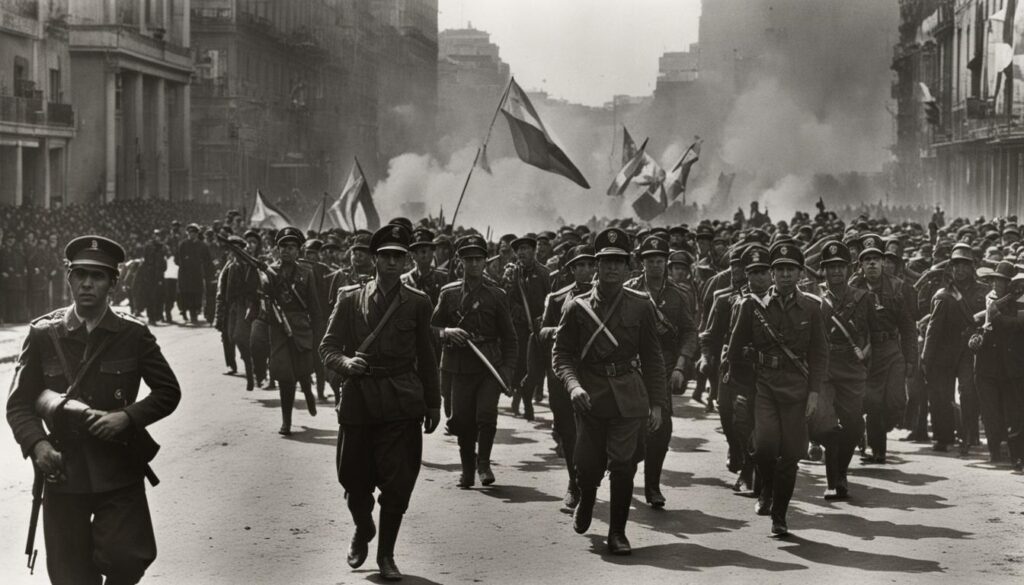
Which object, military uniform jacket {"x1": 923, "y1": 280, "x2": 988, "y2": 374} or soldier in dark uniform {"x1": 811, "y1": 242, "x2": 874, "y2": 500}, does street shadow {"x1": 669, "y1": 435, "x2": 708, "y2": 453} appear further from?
soldier in dark uniform {"x1": 811, "y1": 242, "x2": 874, "y2": 500}

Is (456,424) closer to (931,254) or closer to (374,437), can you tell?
(374,437)

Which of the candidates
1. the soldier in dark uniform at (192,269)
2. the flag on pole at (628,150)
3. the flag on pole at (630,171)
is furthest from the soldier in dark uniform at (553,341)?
the flag on pole at (628,150)

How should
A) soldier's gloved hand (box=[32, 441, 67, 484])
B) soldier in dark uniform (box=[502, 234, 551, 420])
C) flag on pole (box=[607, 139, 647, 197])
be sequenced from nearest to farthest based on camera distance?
soldier's gloved hand (box=[32, 441, 67, 484]) → soldier in dark uniform (box=[502, 234, 551, 420]) → flag on pole (box=[607, 139, 647, 197])

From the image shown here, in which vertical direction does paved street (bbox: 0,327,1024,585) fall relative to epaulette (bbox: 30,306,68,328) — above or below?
below

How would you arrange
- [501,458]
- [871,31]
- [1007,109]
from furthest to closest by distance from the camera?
[871,31] < [1007,109] < [501,458]

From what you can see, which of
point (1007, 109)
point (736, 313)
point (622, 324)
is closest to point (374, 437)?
point (622, 324)

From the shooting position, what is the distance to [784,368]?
955cm

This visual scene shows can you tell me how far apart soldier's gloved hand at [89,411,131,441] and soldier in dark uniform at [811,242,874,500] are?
5.44 meters

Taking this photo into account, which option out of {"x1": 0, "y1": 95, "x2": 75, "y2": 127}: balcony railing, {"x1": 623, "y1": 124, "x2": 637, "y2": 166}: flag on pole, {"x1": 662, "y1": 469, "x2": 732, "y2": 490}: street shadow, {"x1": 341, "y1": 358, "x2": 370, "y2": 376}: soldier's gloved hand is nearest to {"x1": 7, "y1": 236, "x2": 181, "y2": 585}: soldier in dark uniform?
{"x1": 341, "y1": 358, "x2": 370, "y2": 376}: soldier's gloved hand

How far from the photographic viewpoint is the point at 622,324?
29.6 ft

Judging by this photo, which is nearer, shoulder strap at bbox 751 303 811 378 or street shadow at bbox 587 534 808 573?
street shadow at bbox 587 534 808 573

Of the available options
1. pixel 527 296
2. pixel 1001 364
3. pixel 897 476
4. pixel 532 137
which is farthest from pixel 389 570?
pixel 532 137

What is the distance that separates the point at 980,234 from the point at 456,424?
14686mm

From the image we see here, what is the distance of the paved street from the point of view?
843 cm
